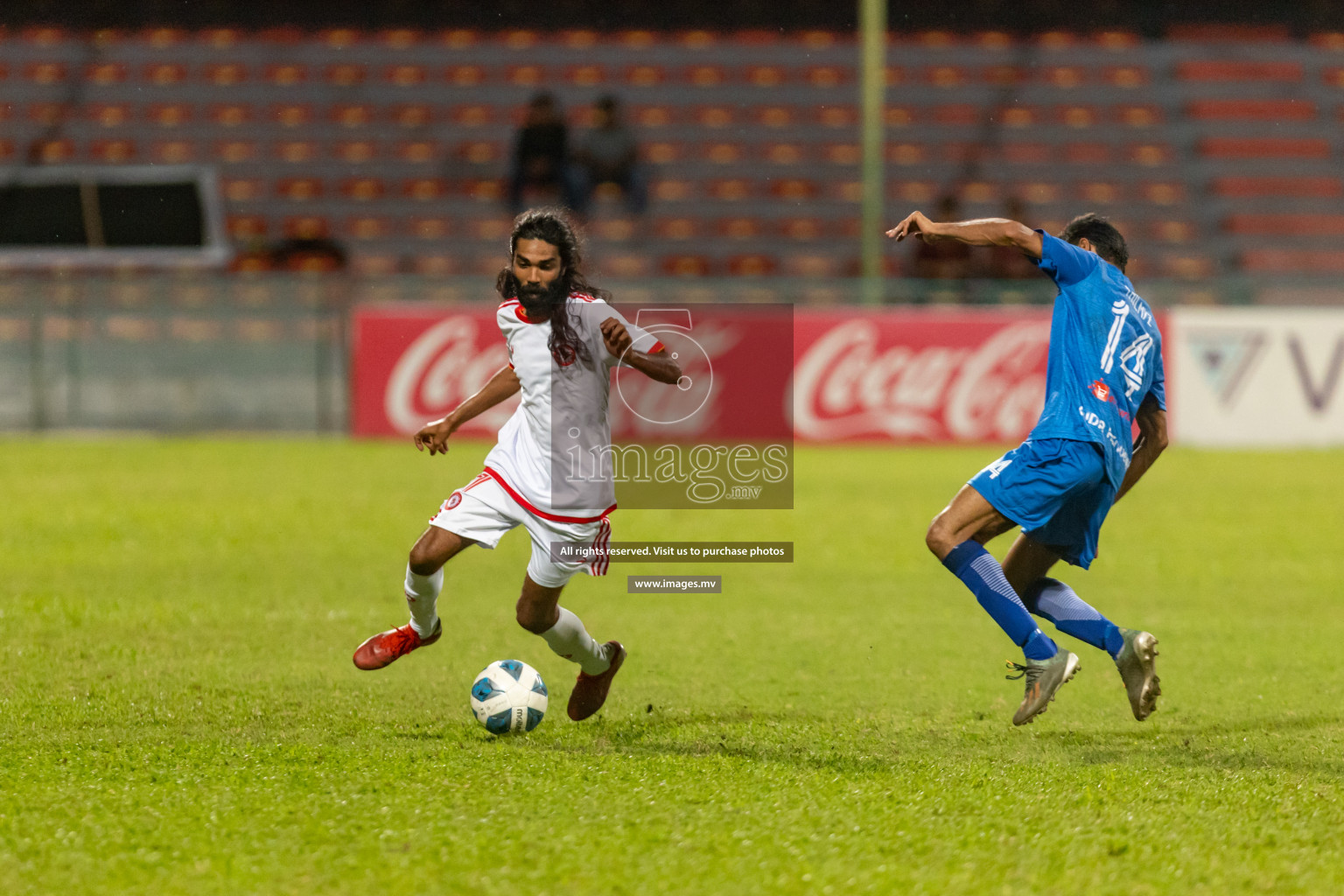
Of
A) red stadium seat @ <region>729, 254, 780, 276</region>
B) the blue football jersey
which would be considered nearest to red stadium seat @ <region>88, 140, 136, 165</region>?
red stadium seat @ <region>729, 254, 780, 276</region>

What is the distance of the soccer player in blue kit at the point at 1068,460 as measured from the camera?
15.7 feet

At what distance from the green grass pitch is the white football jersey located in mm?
822

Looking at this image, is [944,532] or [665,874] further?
[944,532]

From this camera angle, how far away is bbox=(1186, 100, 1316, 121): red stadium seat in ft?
81.6

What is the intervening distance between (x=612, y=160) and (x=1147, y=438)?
16.9 m

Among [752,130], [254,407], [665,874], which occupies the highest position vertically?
[752,130]

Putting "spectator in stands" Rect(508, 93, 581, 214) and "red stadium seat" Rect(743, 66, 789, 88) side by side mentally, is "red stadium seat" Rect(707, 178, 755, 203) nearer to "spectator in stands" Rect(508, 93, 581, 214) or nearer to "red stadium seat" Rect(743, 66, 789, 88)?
"red stadium seat" Rect(743, 66, 789, 88)

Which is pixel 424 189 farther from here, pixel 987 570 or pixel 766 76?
pixel 987 570

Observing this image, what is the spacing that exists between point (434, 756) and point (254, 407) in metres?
13.1

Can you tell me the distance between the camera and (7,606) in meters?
7.54

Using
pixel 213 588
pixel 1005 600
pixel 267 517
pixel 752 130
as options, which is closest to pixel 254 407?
pixel 267 517

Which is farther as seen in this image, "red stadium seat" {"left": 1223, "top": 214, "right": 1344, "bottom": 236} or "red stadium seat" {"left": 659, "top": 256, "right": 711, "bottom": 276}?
"red stadium seat" {"left": 1223, "top": 214, "right": 1344, "bottom": 236}

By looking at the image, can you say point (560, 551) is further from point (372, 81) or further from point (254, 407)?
point (372, 81)

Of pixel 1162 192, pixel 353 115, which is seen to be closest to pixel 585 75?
pixel 353 115
